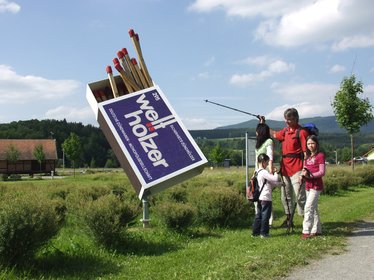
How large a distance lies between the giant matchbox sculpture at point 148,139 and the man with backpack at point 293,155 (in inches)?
88.9

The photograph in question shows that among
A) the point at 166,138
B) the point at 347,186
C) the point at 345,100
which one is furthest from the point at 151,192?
the point at 345,100

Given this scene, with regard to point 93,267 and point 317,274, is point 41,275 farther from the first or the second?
point 317,274

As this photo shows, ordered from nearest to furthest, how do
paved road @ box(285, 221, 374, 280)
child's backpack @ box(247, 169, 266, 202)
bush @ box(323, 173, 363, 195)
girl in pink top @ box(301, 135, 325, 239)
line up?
paved road @ box(285, 221, 374, 280) < girl in pink top @ box(301, 135, 325, 239) < child's backpack @ box(247, 169, 266, 202) < bush @ box(323, 173, 363, 195)

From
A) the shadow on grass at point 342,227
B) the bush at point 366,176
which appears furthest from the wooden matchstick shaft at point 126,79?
the bush at point 366,176

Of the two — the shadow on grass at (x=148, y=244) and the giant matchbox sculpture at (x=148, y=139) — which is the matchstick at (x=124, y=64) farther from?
the shadow on grass at (x=148, y=244)

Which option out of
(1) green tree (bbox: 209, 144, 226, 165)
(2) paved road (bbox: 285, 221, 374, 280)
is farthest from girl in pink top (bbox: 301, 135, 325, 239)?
(1) green tree (bbox: 209, 144, 226, 165)

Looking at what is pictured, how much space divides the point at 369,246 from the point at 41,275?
15.7ft

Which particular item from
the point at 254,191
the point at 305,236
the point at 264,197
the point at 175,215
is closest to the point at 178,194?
the point at 175,215

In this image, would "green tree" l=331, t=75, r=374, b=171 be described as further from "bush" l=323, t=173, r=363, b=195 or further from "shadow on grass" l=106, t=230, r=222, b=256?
"shadow on grass" l=106, t=230, r=222, b=256

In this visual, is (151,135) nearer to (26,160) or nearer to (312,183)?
(312,183)

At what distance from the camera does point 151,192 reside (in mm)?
7180

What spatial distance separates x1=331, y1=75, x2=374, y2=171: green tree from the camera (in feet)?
85.6

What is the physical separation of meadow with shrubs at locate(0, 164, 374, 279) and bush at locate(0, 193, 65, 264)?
1 cm

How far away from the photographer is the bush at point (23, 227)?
18.0 feet
